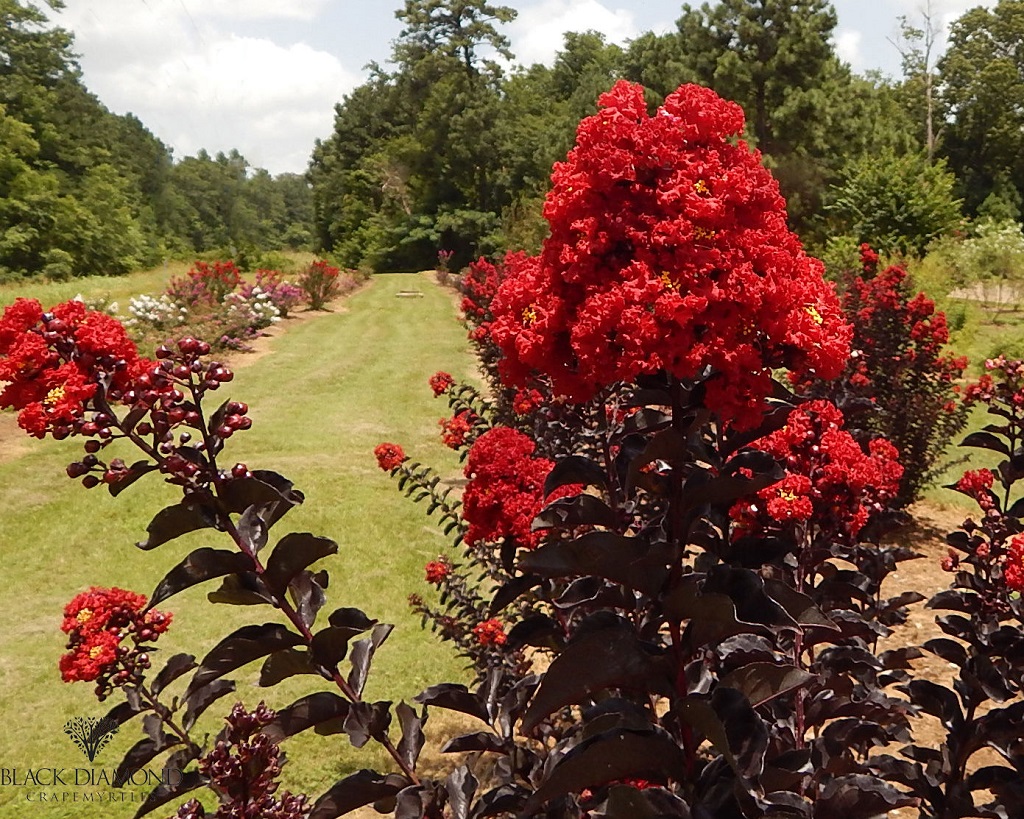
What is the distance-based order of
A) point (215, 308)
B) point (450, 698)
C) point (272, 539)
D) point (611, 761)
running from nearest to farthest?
1. point (611, 761)
2. point (450, 698)
3. point (272, 539)
4. point (215, 308)

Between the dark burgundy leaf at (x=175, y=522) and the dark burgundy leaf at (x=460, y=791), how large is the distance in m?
0.84

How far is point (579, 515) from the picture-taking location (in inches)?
62.0

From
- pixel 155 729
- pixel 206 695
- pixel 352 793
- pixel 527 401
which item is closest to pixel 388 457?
pixel 527 401

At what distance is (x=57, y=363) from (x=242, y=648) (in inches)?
30.1

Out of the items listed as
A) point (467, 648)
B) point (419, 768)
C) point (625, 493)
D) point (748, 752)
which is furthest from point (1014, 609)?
point (419, 768)

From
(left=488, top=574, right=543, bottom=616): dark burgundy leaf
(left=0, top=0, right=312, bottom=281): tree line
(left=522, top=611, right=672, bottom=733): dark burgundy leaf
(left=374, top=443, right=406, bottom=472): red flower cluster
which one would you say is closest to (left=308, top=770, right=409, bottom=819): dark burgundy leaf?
(left=488, top=574, right=543, bottom=616): dark burgundy leaf

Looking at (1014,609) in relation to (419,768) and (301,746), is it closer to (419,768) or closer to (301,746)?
(419,768)

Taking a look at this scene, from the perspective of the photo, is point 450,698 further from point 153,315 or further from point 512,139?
point 512,139

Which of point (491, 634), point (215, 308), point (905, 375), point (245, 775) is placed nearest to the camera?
point (245, 775)

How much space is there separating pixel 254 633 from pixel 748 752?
1.09m

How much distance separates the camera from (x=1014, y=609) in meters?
2.25

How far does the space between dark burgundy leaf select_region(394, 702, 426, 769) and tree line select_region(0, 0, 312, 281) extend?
99.6 ft

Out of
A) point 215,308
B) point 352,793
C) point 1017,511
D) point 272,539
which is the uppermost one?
point 215,308

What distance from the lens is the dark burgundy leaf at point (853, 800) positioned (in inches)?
62.8
